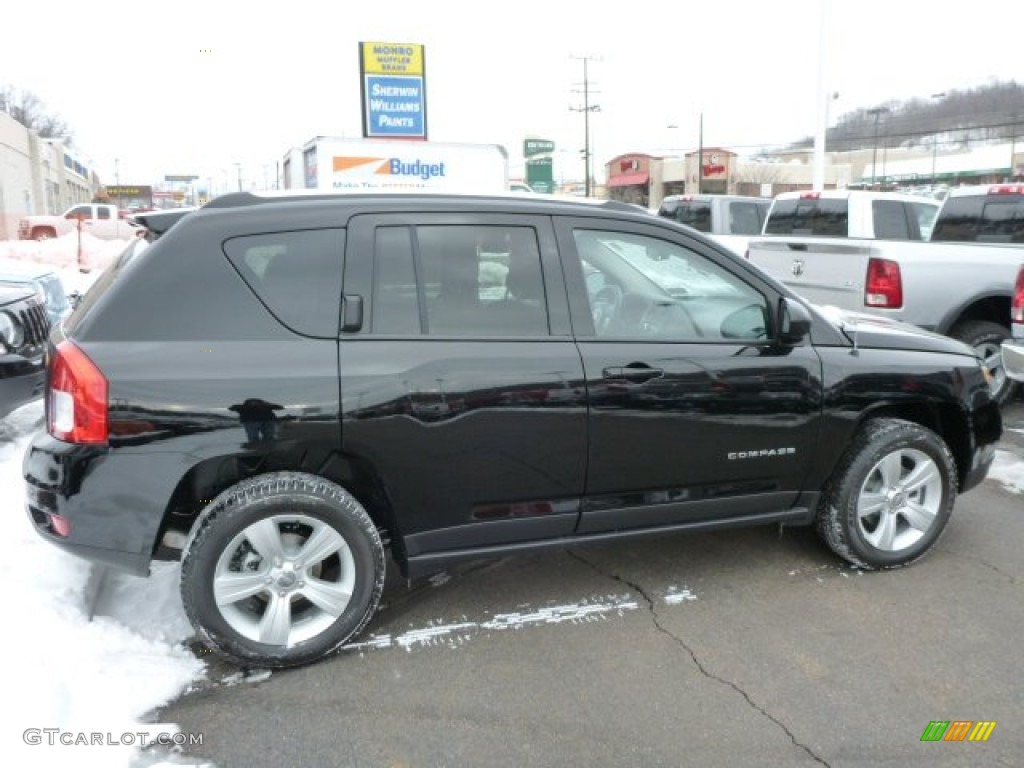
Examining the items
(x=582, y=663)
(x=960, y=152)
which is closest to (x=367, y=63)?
(x=582, y=663)

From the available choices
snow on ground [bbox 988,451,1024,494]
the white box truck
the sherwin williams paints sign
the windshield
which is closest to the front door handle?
the windshield

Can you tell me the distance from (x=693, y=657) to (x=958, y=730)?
0.94 m

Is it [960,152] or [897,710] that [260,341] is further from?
[960,152]

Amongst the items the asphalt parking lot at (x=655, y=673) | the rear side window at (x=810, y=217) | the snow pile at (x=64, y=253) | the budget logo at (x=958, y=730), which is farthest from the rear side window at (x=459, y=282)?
the snow pile at (x=64, y=253)

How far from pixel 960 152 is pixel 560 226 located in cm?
→ 10452

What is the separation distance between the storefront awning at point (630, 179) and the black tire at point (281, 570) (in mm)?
75374


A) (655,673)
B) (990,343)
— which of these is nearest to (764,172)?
(990,343)

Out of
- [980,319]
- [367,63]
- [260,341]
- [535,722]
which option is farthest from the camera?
[367,63]

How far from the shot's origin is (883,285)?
6738 millimetres

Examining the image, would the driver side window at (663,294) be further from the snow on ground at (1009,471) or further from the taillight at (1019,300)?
the taillight at (1019,300)

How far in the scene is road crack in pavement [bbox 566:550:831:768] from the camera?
278 centimetres

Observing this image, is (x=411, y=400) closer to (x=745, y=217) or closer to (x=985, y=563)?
(x=985, y=563)

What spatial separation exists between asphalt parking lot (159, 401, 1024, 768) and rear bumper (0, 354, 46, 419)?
8.49 ft

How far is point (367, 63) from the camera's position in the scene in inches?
649
